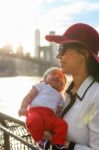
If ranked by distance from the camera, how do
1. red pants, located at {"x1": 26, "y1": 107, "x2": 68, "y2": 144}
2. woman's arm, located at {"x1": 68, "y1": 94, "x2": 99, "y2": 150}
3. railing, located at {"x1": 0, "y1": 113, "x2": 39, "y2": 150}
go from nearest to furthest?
woman's arm, located at {"x1": 68, "y1": 94, "x2": 99, "y2": 150}, red pants, located at {"x1": 26, "y1": 107, "x2": 68, "y2": 144}, railing, located at {"x1": 0, "y1": 113, "x2": 39, "y2": 150}

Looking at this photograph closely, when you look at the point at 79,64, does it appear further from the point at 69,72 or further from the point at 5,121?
the point at 5,121

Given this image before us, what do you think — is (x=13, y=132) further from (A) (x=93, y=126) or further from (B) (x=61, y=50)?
(A) (x=93, y=126)

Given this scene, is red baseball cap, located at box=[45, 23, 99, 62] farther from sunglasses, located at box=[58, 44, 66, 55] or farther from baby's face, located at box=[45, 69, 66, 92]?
baby's face, located at box=[45, 69, 66, 92]

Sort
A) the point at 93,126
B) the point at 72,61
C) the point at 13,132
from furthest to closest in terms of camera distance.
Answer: the point at 13,132
the point at 72,61
the point at 93,126

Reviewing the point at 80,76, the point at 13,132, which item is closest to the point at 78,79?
the point at 80,76

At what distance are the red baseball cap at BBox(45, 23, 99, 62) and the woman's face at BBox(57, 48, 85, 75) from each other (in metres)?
0.06

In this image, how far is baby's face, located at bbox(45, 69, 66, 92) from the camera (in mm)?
2814

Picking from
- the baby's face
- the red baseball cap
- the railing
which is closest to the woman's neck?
the red baseball cap

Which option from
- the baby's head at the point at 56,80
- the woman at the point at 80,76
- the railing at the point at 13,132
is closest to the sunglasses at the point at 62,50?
the woman at the point at 80,76

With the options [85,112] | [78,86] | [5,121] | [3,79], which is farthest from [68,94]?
[3,79]

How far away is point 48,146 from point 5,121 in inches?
57.1

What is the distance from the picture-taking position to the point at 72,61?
248 centimetres

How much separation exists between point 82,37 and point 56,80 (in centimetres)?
41

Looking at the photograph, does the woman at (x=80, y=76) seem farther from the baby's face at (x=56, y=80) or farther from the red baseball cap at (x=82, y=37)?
the baby's face at (x=56, y=80)
